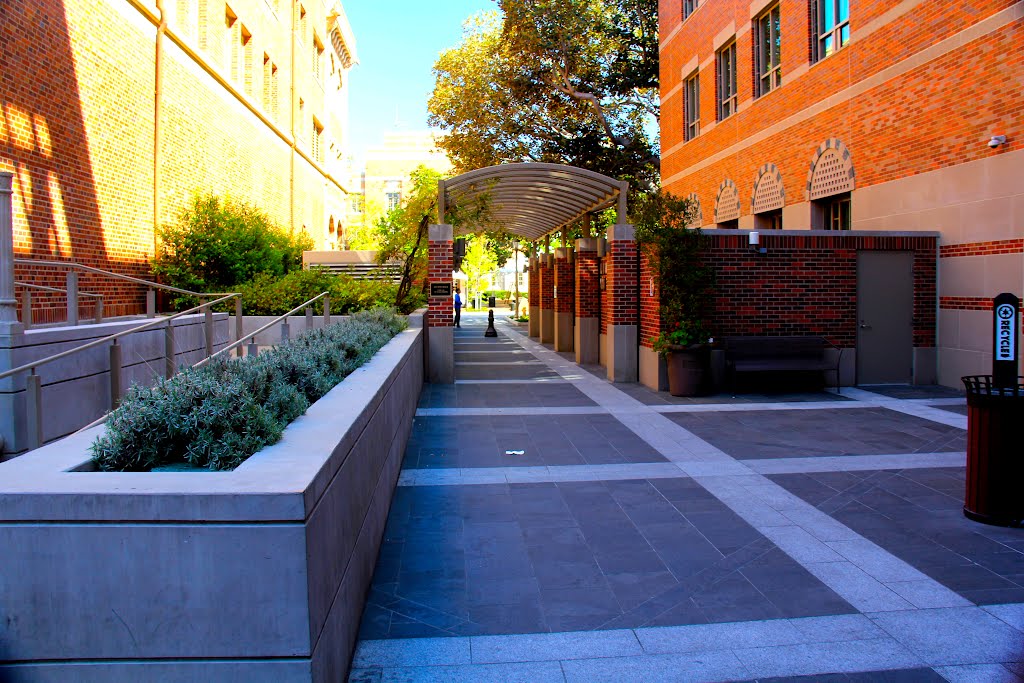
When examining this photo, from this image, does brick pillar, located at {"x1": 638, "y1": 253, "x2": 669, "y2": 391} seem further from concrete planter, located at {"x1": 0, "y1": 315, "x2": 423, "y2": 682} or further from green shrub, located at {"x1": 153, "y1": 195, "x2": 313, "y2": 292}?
concrete planter, located at {"x1": 0, "y1": 315, "x2": 423, "y2": 682}

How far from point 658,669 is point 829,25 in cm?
1629

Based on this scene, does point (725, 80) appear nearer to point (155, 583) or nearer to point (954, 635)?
point (954, 635)

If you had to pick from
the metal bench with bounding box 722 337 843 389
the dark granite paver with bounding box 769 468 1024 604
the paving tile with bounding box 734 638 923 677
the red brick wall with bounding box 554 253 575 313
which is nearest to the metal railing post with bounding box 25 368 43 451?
the paving tile with bounding box 734 638 923 677

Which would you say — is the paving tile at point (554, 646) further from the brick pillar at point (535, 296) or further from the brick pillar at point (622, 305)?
the brick pillar at point (535, 296)

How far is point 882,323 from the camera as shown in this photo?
13875 mm

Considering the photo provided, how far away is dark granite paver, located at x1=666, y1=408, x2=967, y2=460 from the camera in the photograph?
8.59m

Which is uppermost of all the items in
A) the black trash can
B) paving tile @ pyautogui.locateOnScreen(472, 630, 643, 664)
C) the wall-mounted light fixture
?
the wall-mounted light fixture

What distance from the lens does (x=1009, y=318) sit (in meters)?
5.87

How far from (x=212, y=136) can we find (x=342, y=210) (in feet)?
74.0

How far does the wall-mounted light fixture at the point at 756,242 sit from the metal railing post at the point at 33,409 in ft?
34.7

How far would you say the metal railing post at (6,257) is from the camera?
7.44 meters

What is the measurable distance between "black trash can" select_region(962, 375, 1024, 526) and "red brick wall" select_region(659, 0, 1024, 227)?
7486mm

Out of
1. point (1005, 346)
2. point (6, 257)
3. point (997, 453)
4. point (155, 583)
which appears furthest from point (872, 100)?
point (155, 583)

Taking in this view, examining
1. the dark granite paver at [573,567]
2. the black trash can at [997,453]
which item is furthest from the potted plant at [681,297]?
the black trash can at [997,453]
